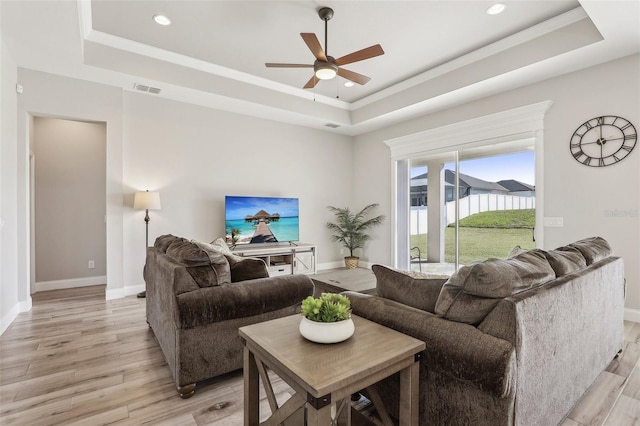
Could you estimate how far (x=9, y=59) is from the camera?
10.9 feet

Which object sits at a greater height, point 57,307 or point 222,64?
point 222,64

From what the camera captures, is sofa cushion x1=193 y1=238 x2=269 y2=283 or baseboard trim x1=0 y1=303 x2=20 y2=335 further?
baseboard trim x1=0 y1=303 x2=20 y2=335

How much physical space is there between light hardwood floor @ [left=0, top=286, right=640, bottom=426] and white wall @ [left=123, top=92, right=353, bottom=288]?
163 cm

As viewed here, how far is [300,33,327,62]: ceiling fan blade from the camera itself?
2698 mm

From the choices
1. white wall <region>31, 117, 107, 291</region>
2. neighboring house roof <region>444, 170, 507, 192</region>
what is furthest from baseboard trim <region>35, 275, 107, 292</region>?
neighboring house roof <region>444, 170, 507, 192</region>

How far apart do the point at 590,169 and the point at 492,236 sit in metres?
1.47

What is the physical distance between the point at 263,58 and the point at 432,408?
13.5ft

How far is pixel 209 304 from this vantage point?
203 cm

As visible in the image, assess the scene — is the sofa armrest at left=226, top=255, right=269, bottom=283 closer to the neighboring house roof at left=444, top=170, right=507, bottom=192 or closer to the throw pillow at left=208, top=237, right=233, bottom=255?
the throw pillow at left=208, top=237, right=233, bottom=255

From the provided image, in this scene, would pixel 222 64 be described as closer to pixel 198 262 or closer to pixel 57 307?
pixel 198 262

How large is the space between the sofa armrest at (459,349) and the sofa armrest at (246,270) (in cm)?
107

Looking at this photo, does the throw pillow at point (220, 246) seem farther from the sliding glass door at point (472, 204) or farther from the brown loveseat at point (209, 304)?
the sliding glass door at point (472, 204)

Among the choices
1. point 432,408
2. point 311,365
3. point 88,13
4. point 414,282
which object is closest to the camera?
point 311,365

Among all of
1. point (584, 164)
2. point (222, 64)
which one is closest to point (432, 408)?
point (584, 164)
